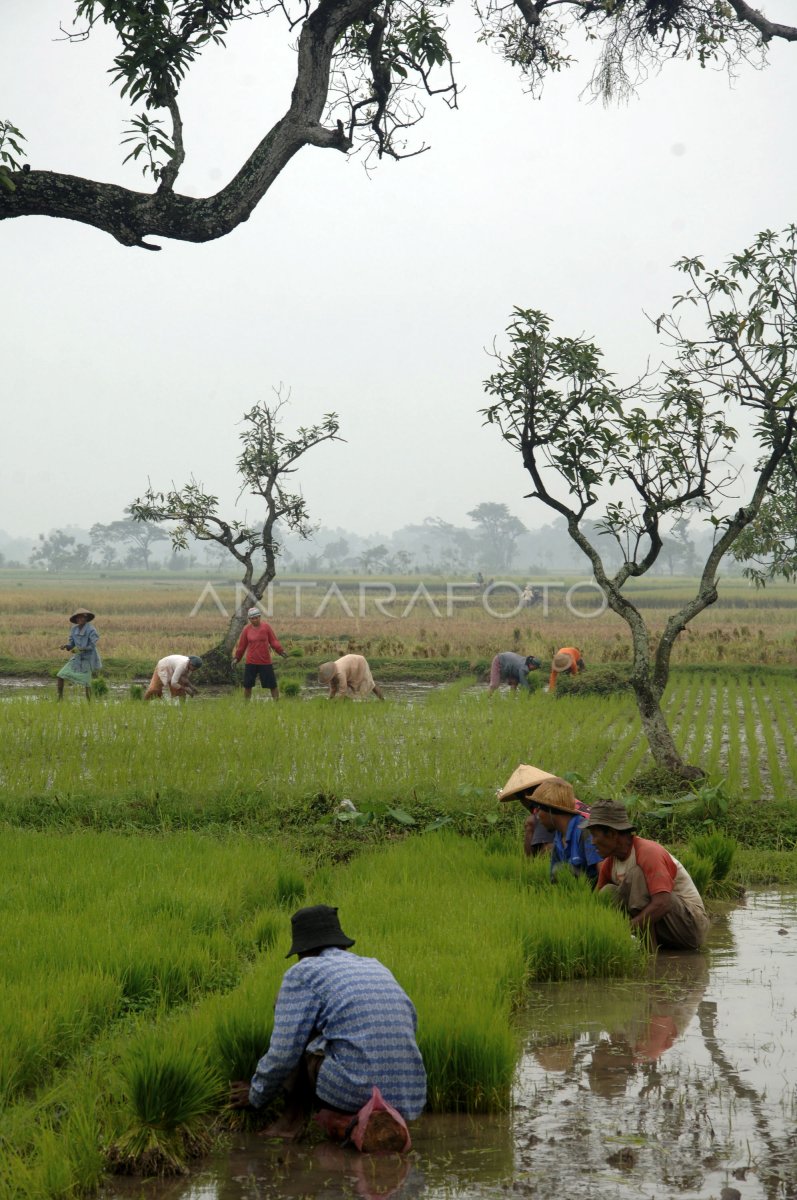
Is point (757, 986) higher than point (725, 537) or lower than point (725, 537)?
lower

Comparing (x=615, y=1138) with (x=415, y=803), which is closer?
(x=615, y=1138)

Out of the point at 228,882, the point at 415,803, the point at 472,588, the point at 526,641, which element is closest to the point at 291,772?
the point at 415,803

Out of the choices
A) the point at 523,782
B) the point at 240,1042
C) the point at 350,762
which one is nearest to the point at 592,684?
the point at 350,762

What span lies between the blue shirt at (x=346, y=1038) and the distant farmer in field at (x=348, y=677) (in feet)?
35.3

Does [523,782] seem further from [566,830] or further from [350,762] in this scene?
[350,762]

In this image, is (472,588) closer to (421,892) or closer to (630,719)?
(630,719)

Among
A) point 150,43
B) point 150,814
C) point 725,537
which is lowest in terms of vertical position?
point 150,814

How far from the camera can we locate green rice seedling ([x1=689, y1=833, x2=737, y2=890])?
25.3 feet

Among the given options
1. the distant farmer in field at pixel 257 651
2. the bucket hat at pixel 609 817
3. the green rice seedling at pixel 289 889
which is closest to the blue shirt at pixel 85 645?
the distant farmer in field at pixel 257 651

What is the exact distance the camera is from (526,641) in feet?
88.4

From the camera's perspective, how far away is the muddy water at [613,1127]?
3.68 metres

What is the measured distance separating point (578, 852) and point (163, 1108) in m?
3.52

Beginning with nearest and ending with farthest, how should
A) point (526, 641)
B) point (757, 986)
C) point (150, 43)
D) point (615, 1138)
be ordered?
point (615, 1138), point (757, 986), point (150, 43), point (526, 641)

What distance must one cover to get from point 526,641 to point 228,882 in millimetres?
20292
